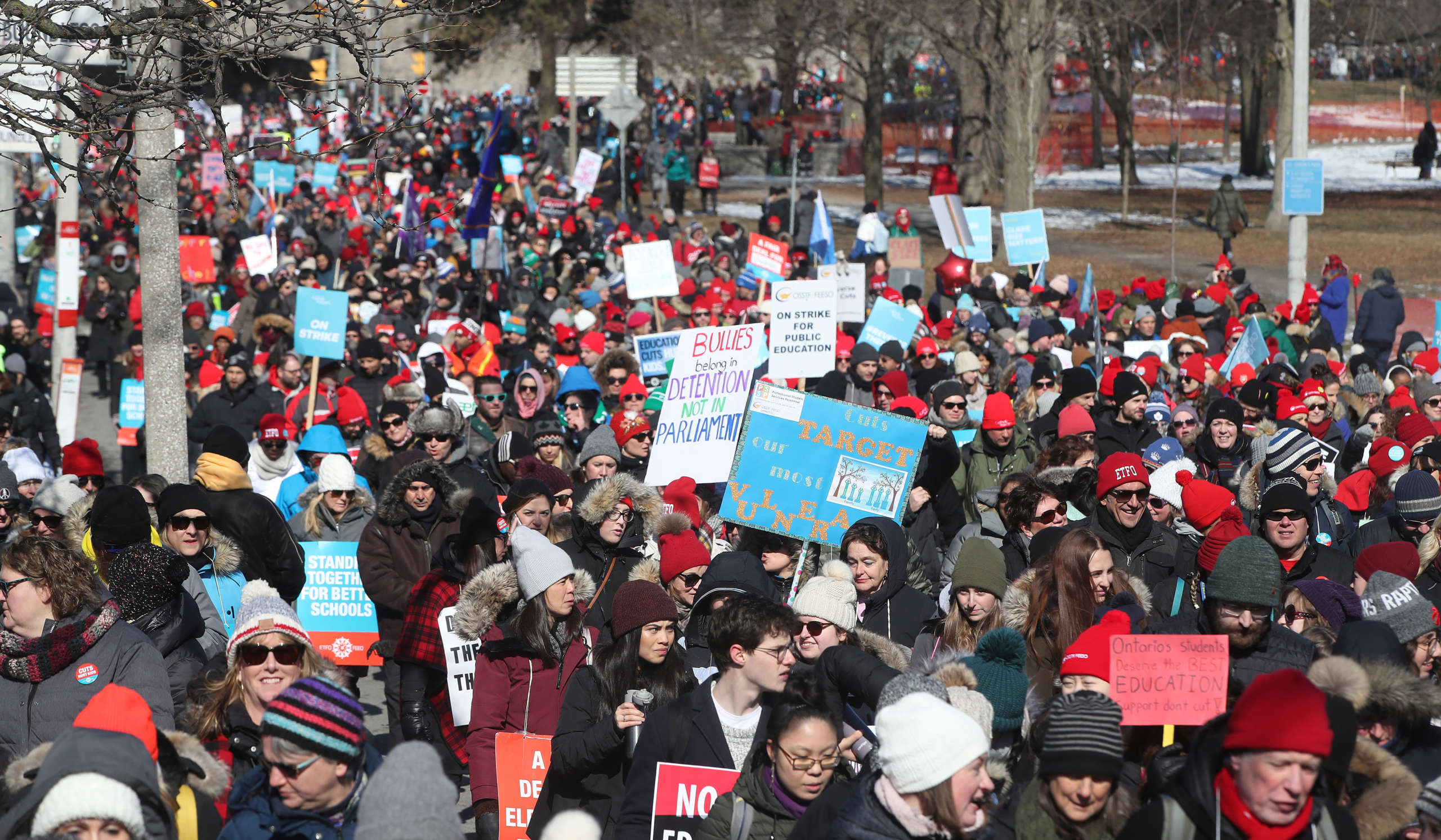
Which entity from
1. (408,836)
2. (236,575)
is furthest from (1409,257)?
(408,836)

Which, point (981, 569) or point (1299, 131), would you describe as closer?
point (981, 569)

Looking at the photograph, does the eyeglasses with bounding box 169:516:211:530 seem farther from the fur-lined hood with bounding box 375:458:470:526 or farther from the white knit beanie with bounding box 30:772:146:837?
the white knit beanie with bounding box 30:772:146:837

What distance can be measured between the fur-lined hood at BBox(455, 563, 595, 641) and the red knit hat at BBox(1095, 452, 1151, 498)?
9.52 ft

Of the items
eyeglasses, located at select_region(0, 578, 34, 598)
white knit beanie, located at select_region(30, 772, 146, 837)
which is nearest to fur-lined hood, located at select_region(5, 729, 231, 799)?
white knit beanie, located at select_region(30, 772, 146, 837)

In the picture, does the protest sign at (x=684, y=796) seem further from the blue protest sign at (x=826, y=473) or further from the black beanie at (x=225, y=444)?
the black beanie at (x=225, y=444)

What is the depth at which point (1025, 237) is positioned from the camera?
59.5 ft

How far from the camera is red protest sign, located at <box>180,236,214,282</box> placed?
61.5 ft

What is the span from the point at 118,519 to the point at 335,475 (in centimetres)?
196

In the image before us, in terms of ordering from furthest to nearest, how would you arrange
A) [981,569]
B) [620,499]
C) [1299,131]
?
[1299,131] → [620,499] → [981,569]

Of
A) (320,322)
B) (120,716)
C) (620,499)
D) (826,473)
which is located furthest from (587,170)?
(120,716)

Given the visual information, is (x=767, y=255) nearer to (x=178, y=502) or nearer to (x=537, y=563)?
(x=178, y=502)

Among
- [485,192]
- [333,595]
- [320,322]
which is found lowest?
[333,595]

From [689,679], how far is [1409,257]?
27.9 metres

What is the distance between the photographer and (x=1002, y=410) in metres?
9.38
